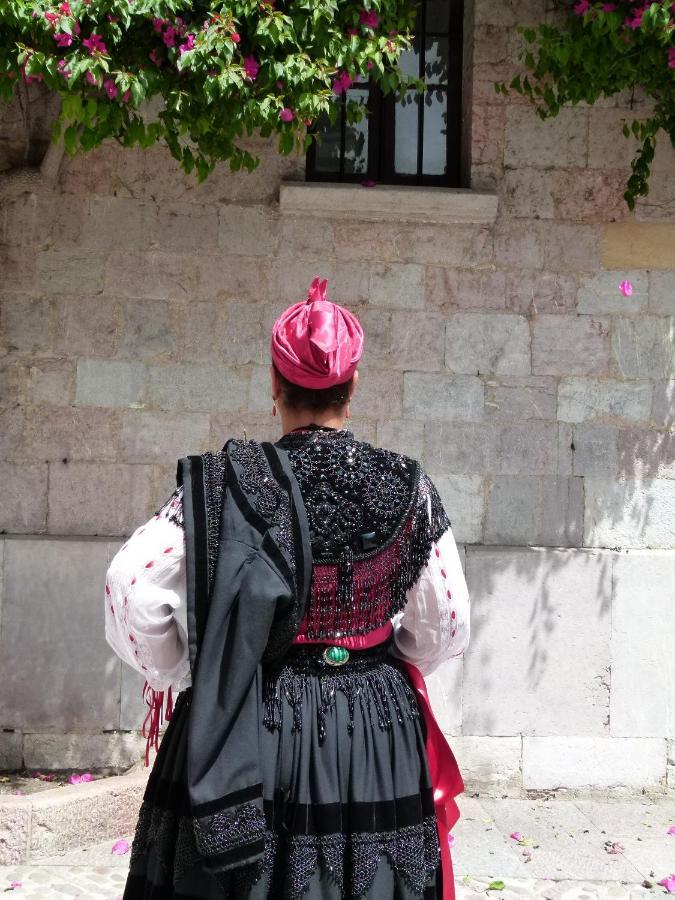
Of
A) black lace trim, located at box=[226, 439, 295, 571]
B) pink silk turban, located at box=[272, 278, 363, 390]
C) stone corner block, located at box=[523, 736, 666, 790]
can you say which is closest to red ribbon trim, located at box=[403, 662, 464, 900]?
black lace trim, located at box=[226, 439, 295, 571]

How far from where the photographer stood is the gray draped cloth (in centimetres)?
186

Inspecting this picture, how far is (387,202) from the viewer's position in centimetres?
475

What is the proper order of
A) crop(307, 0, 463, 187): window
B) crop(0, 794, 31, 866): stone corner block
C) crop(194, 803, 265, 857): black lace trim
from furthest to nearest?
crop(307, 0, 463, 187): window → crop(0, 794, 31, 866): stone corner block → crop(194, 803, 265, 857): black lace trim

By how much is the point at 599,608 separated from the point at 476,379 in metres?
1.24

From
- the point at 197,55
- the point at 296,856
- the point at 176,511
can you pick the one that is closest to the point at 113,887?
the point at 296,856

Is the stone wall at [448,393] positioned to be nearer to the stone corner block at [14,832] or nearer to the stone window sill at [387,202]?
the stone window sill at [387,202]

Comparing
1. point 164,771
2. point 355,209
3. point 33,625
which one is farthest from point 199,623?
point 355,209

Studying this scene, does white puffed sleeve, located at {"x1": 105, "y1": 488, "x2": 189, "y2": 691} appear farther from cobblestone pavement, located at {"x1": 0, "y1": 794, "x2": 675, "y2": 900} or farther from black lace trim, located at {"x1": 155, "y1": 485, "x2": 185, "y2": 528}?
cobblestone pavement, located at {"x1": 0, "y1": 794, "x2": 675, "y2": 900}

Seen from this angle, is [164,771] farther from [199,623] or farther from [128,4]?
[128,4]

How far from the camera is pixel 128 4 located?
3412mm

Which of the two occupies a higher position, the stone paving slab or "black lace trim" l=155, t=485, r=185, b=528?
"black lace trim" l=155, t=485, r=185, b=528

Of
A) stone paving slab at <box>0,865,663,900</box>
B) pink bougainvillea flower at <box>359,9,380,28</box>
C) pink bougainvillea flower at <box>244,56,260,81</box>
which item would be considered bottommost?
stone paving slab at <box>0,865,663,900</box>

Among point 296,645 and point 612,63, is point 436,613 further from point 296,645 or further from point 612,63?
point 612,63

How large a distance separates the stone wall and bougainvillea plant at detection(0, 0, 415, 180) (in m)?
0.97
